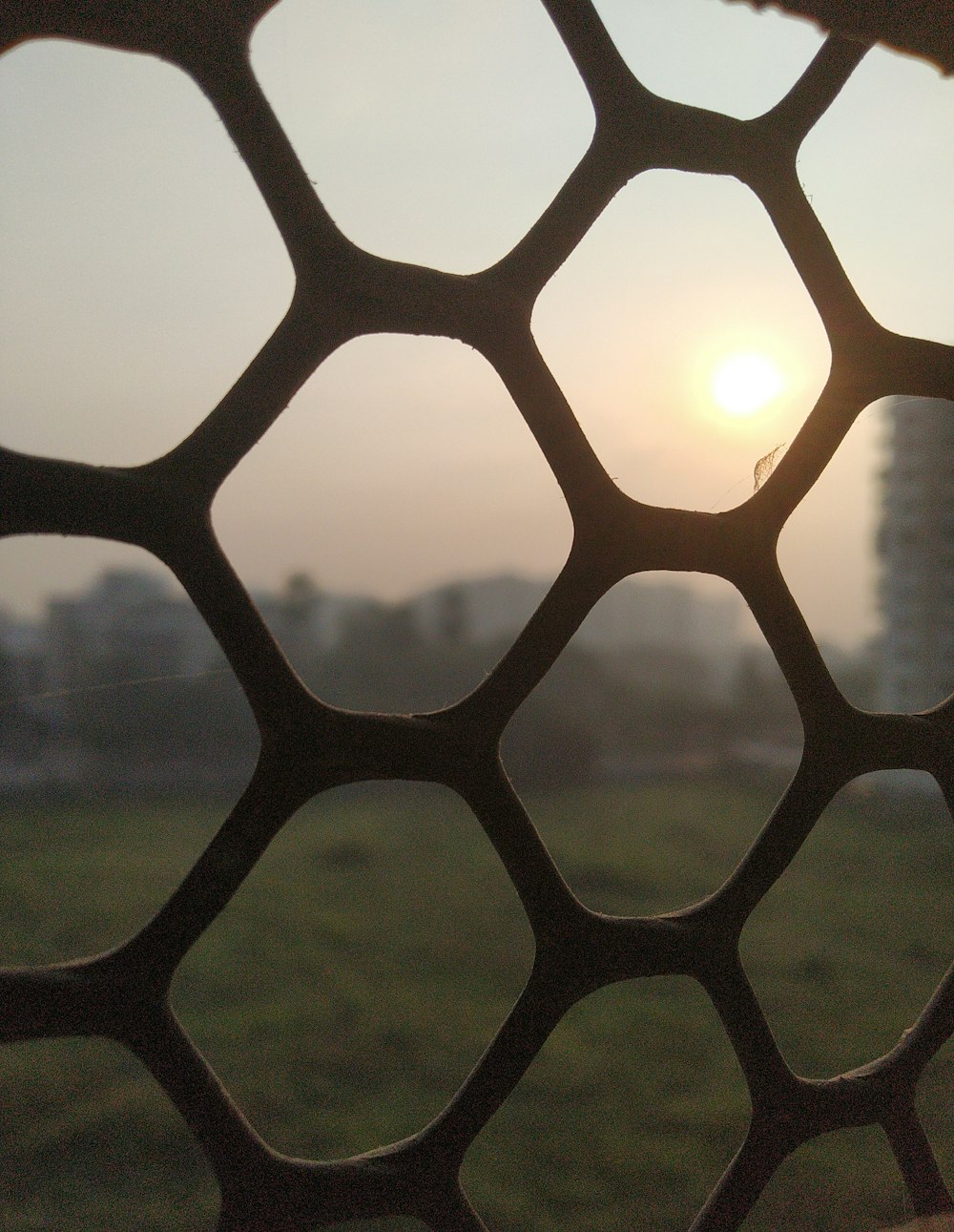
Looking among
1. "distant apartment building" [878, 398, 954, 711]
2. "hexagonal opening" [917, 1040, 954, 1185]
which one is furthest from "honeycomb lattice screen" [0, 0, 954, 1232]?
"distant apartment building" [878, 398, 954, 711]

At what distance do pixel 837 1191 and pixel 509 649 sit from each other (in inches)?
22.4

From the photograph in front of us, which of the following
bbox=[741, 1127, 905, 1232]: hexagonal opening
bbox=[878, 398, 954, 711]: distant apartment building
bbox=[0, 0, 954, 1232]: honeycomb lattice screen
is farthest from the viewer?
bbox=[878, 398, 954, 711]: distant apartment building

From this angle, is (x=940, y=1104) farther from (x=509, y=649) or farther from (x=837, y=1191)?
(x=509, y=649)

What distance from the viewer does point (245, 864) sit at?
0.43m

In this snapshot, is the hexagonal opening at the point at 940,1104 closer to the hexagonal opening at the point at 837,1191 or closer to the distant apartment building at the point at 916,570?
the hexagonal opening at the point at 837,1191

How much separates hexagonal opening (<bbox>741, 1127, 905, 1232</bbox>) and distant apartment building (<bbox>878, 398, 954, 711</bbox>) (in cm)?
42

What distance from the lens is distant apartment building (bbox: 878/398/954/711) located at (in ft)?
3.12

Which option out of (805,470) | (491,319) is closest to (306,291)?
(491,319)

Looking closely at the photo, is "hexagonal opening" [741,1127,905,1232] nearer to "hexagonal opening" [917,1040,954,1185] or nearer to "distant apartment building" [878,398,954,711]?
"hexagonal opening" [917,1040,954,1185]

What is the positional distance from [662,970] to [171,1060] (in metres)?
0.28

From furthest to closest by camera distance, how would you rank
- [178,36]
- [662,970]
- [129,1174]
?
[129,1174], [662,970], [178,36]

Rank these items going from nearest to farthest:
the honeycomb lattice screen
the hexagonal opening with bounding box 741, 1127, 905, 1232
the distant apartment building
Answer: the honeycomb lattice screen → the hexagonal opening with bounding box 741, 1127, 905, 1232 → the distant apartment building

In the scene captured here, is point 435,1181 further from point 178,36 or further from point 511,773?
point 178,36

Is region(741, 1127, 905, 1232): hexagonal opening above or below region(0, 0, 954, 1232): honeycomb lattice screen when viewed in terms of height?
below
